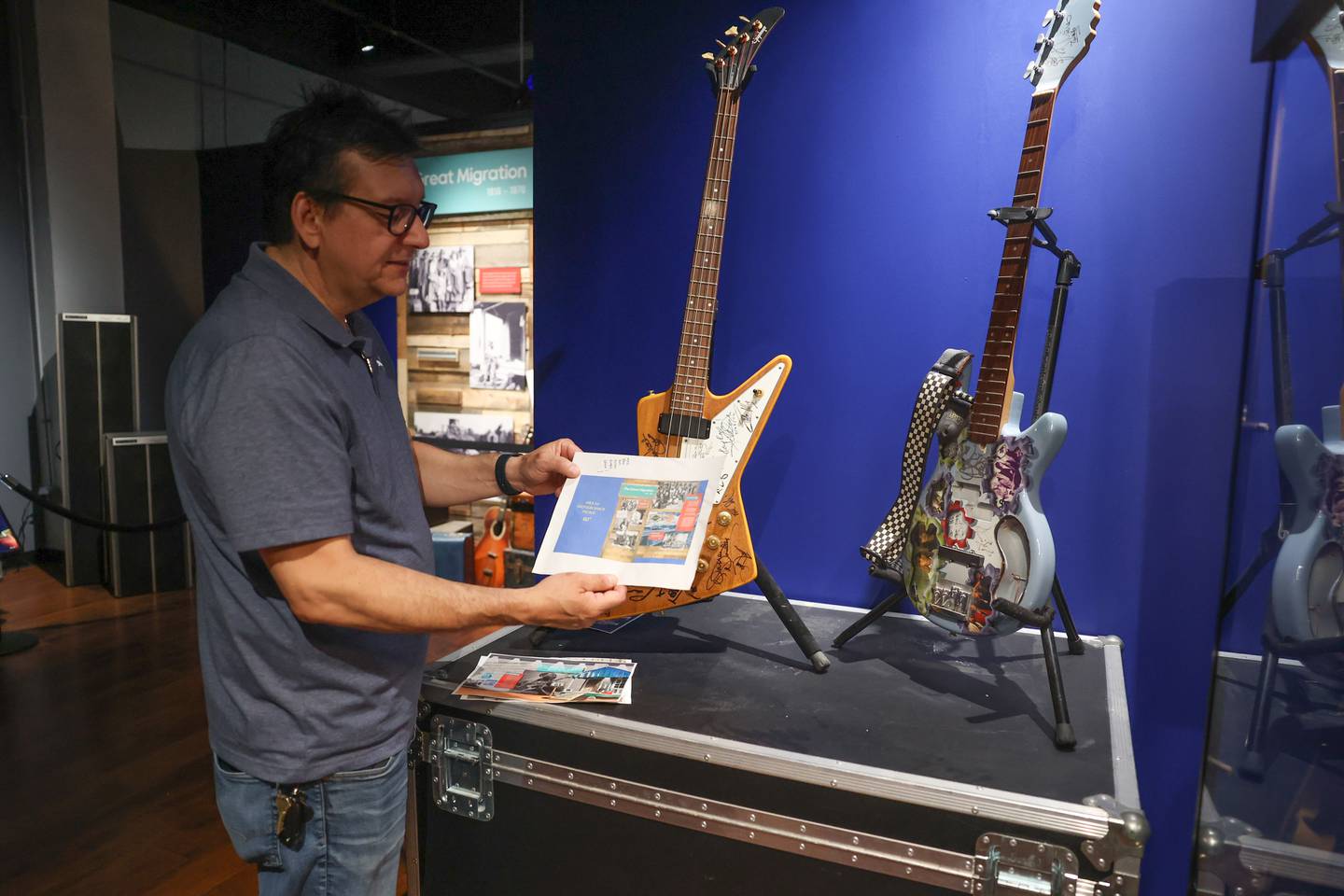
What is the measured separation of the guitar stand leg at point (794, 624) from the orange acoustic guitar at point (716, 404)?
0.04 meters

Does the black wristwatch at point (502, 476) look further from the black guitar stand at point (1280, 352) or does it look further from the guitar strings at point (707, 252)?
the black guitar stand at point (1280, 352)

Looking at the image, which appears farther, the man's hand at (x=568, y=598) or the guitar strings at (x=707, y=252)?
the guitar strings at (x=707, y=252)

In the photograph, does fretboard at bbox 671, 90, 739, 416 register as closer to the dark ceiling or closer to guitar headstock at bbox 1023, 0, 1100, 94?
guitar headstock at bbox 1023, 0, 1100, 94

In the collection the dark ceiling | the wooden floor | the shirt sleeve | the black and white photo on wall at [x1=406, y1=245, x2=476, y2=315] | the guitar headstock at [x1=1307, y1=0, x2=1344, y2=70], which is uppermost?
the dark ceiling

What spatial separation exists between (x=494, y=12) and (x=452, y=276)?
1891 millimetres

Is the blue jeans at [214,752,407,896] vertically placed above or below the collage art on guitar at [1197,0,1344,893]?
below

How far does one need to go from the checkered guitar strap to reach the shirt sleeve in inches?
36.8

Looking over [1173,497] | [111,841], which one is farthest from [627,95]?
[111,841]

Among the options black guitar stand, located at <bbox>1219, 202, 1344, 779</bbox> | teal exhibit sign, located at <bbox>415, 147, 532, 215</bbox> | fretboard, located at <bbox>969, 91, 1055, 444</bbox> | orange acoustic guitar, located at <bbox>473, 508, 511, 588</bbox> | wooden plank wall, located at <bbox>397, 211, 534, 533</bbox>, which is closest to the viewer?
black guitar stand, located at <bbox>1219, 202, 1344, 779</bbox>

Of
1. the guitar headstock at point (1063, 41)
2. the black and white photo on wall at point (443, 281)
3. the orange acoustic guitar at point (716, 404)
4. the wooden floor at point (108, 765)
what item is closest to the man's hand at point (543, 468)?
the orange acoustic guitar at point (716, 404)

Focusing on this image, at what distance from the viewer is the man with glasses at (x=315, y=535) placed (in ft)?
3.61

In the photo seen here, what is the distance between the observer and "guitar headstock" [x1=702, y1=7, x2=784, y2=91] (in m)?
1.56

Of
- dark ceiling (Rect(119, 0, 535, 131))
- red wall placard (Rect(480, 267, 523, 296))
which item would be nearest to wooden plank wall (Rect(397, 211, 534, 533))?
red wall placard (Rect(480, 267, 523, 296))

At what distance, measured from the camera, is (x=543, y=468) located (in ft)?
5.21
